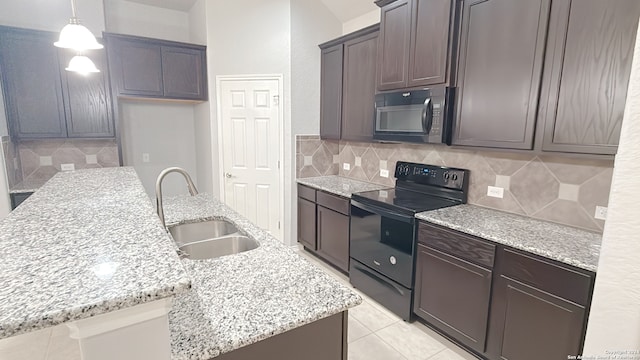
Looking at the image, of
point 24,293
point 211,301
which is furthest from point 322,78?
point 24,293

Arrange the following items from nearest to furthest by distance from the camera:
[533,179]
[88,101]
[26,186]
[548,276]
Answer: [548,276] < [533,179] < [26,186] < [88,101]

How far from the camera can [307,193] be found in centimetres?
377

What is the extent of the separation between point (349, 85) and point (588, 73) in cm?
217

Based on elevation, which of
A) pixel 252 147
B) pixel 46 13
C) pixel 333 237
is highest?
pixel 46 13

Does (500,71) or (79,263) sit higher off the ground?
(500,71)

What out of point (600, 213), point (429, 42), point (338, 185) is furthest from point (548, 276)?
point (338, 185)

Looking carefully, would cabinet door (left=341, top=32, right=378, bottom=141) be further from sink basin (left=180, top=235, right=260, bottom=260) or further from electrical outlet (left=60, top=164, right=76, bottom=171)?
electrical outlet (left=60, top=164, right=76, bottom=171)

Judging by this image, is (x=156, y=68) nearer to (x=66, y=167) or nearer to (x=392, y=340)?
(x=66, y=167)

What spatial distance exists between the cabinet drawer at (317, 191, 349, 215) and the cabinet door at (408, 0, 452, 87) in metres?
1.27

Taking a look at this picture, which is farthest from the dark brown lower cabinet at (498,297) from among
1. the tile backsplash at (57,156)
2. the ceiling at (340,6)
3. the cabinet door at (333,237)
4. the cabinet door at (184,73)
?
the tile backsplash at (57,156)

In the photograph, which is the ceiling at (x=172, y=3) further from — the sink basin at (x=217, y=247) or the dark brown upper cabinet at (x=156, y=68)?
the sink basin at (x=217, y=247)

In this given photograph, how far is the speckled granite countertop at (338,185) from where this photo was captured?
10.8 feet

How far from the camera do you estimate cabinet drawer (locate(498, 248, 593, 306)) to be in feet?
5.09

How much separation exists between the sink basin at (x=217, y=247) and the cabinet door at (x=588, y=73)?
189cm
